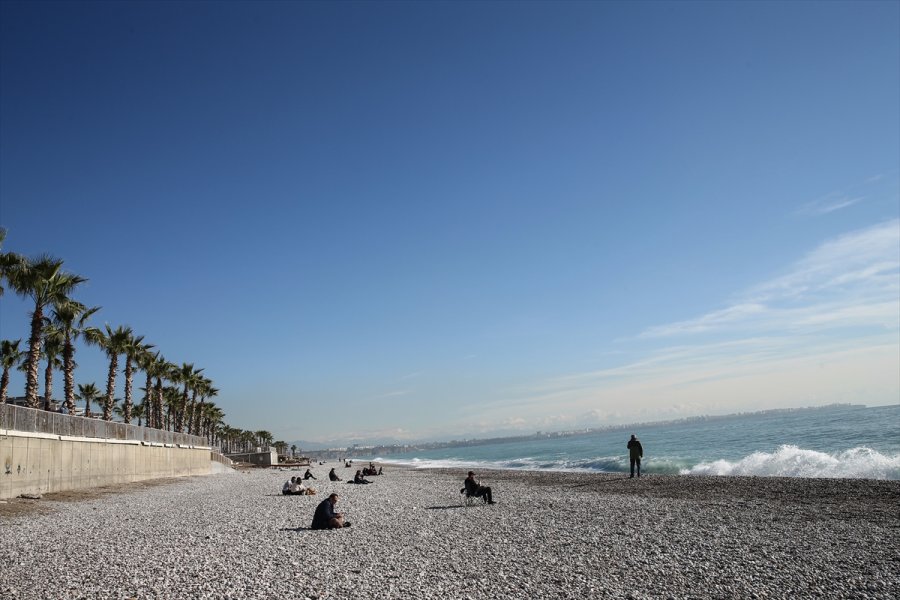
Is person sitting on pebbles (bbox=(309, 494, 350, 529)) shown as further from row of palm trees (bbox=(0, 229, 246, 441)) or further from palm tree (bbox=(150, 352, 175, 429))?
palm tree (bbox=(150, 352, 175, 429))

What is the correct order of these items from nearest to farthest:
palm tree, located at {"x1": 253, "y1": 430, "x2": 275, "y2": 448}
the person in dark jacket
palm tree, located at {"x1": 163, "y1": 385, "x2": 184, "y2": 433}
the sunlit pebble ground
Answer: the sunlit pebble ground < the person in dark jacket < palm tree, located at {"x1": 163, "y1": 385, "x2": 184, "y2": 433} < palm tree, located at {"x1": 253, "y1": 430, "x2": 275, "y2": 448}

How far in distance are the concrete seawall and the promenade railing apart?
24cm

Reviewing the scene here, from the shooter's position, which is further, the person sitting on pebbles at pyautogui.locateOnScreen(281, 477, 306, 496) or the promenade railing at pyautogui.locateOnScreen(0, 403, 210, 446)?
the person sitting on pebbles at pyautogui.locateOnScreen(281, 477, 306, 496)

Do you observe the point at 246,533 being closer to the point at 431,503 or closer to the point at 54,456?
the point at 431,503

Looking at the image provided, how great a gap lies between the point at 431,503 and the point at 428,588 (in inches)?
522

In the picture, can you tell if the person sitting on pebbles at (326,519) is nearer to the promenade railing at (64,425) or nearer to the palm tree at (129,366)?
the promenade railing at (64,425)

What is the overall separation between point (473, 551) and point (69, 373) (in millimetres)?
35012

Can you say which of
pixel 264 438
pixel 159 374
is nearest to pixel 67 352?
pixel 159 374

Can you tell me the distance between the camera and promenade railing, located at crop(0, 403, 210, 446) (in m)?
20.3

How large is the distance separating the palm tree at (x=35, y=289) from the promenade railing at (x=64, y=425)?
414 centimetres

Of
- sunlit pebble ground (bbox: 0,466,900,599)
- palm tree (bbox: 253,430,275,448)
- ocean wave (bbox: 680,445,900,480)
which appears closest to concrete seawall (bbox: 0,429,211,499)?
sunlit pebble ground (bbox: 0,466,900,599)

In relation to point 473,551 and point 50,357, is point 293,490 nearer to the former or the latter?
point 473,551

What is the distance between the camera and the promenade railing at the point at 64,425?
20344 millimetres

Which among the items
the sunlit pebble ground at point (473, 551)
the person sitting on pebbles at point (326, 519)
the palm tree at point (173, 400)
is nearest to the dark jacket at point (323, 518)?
the person sitting on pebbles at point (326, 519)
